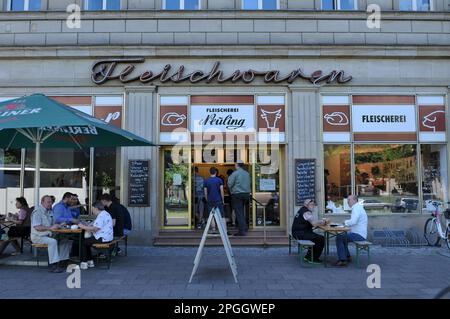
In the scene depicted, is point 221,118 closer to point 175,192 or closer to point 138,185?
point 175,192

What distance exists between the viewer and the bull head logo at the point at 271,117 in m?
12.3

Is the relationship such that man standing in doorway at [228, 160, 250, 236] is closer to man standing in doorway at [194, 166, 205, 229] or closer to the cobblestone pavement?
man standing in doorway at [194, 166, 205, 229]

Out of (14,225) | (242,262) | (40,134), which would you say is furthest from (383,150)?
(14,225)

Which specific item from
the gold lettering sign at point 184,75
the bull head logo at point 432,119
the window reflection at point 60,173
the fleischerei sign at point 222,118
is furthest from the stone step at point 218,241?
the bull head logo at point 432,119

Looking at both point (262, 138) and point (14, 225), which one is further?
point (262, 138)

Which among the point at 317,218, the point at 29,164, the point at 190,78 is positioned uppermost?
the point at 190,78

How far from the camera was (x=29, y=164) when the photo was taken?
12.6m

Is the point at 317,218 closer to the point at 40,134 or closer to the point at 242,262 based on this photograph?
the point at 242,262

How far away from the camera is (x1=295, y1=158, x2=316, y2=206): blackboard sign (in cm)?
1200

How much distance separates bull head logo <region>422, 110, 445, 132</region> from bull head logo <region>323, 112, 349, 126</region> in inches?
85.8

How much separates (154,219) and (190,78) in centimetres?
391

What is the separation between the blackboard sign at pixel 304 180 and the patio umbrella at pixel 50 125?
14.6 feet

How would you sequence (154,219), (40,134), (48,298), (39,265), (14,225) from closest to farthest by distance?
1. (48,298)
2. (39,265)
3. (40,134)
4. (14,225)
5. (154,219)

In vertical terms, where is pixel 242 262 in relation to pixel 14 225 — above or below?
below
